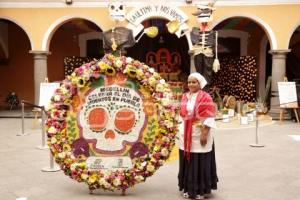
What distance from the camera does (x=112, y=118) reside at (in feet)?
16.3

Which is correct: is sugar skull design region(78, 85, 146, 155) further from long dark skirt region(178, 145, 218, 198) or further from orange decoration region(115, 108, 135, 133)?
long dark skirt region(178, 145, 218, 198)

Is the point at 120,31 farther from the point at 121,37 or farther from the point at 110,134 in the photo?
the point at 110,134

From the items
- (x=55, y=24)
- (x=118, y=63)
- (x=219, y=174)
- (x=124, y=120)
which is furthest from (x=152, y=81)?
(x=55, y=24)

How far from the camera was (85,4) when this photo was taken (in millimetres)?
12188

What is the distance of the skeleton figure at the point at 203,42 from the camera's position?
11352mm

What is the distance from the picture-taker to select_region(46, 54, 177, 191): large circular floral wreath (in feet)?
15.8

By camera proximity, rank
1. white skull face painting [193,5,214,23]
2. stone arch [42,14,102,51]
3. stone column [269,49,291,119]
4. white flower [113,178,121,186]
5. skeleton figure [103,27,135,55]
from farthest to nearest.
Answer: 1. stone arch [42,14,102,51]
2. stone column [269,49,291,119]
3. skeleton figure [103,27,135,55]
4. white skull face painting [193,5,214,23]
5. white flower [113,178,121,186]

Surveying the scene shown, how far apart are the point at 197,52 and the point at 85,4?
11.8ft

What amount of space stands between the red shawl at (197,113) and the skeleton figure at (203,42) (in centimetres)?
681

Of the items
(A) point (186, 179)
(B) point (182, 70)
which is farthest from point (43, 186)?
(B) point (182, 70)

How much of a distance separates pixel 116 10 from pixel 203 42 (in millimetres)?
2611

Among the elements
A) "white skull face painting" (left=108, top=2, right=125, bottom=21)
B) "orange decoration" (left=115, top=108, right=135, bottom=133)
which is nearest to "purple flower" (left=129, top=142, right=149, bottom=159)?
"orange decoration" (left=115, top=108, right=135, bottom=133)

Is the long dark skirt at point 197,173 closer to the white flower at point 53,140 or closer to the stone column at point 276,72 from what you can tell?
the white flower at point 53,140

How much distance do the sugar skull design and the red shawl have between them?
1.73ft
